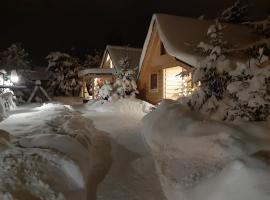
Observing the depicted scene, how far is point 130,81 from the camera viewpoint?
2141 cm

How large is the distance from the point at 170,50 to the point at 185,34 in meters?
2.46

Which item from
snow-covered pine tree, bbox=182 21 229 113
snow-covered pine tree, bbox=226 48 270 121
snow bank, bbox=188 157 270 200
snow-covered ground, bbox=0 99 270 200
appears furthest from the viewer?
snow-covered pine tree, bbox=182 21 229 113

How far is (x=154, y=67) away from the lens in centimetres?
2044

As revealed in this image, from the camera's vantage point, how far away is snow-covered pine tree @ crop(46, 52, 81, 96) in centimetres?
3753

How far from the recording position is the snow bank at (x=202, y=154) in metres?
4.77

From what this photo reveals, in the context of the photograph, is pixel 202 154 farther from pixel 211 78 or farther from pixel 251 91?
pixel 211 78

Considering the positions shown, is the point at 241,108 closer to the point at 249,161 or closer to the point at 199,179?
the point at 199,179

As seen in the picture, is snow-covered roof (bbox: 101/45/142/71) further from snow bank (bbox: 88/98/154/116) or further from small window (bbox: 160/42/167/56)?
small window (bbox: 160/42/167/56)

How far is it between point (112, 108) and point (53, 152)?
13.8 m

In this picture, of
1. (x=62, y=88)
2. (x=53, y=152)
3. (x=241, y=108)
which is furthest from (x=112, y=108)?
(x=62, y=88)

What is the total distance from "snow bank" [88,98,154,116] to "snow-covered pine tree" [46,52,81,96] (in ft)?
55.8

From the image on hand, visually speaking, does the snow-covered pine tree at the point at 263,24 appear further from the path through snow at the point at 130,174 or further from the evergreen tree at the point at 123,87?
the evergreen tree at the point at 123,87

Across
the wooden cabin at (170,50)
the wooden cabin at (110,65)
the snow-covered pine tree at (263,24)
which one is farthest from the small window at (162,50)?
the wooden cabin at (110,65)


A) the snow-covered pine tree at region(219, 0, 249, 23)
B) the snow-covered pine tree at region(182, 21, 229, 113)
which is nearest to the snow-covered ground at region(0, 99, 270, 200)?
the snow-covered pine tree at region(182, 21, 229, 113)
